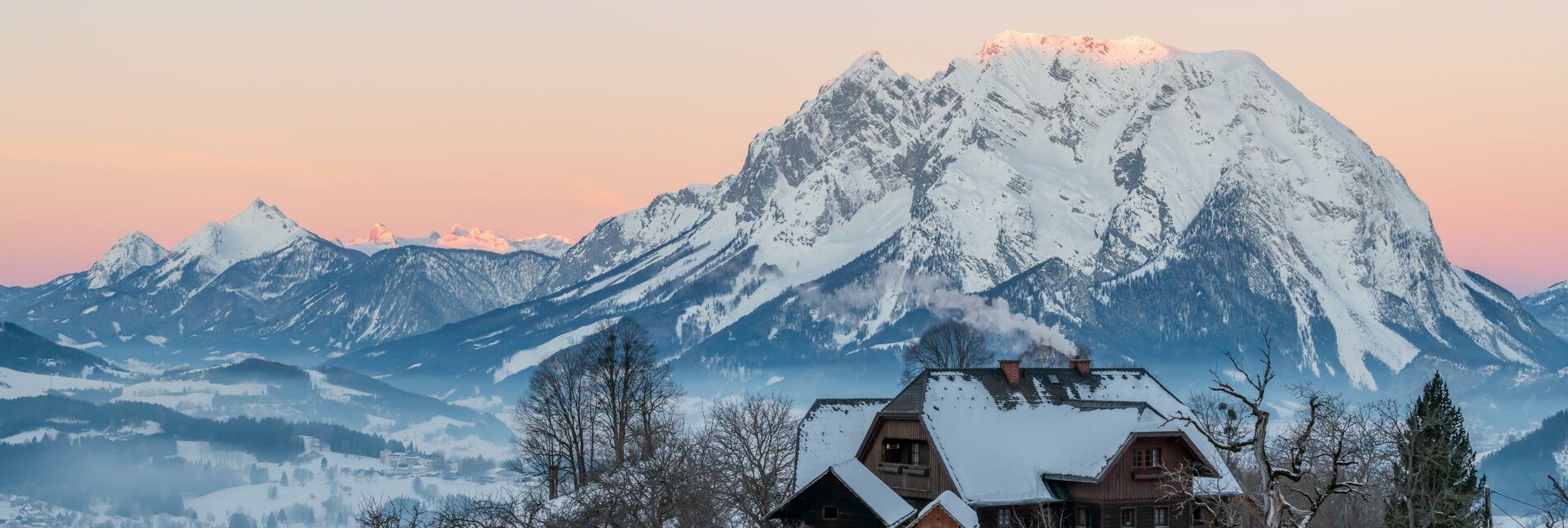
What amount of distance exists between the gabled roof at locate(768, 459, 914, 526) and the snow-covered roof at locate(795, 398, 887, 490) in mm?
2343

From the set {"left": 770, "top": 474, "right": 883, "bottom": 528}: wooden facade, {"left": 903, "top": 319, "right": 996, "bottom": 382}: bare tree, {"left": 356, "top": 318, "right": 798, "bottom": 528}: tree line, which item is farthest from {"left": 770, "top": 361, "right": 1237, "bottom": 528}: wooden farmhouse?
{"left": 903, "top": 319, "right": 996, "bottom": 382}: bare tree

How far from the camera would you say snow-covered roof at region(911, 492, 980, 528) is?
6506cm

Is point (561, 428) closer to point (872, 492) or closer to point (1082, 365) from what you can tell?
point (872, 492)

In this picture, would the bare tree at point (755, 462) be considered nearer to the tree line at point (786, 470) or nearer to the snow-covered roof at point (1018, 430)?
the tree line at point (786, 470)

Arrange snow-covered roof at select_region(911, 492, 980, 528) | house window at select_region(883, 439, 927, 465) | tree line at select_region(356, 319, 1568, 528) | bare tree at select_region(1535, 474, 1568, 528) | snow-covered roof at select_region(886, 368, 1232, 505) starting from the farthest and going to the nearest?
house window at select_region(883, 439, 927, 465), snow-covered roof at select_region(886, 368, 1232, 505), snow-covered roof at select_region(911, 492, 980, 528), tree line at select_region(356, 319, 1568, 528), bare tree at select_region(1535, 474, 1568, 528)

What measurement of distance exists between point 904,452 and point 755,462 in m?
12.6

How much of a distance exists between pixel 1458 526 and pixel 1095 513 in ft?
63.5

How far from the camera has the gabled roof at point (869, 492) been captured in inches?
2667

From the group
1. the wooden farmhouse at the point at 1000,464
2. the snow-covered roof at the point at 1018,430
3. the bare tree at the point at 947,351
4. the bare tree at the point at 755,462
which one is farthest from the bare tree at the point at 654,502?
the bare tree at the point at 947,351

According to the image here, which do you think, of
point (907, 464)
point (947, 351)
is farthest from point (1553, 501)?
point (947, 351)

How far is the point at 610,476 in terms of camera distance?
72.4m

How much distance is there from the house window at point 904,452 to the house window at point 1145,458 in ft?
33.4

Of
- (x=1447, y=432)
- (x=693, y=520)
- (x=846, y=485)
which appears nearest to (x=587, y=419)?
(x=846, y=485)

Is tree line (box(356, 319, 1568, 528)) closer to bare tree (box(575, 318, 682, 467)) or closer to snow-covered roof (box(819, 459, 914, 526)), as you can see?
bare tree (box(575, 318, 682, 467))
